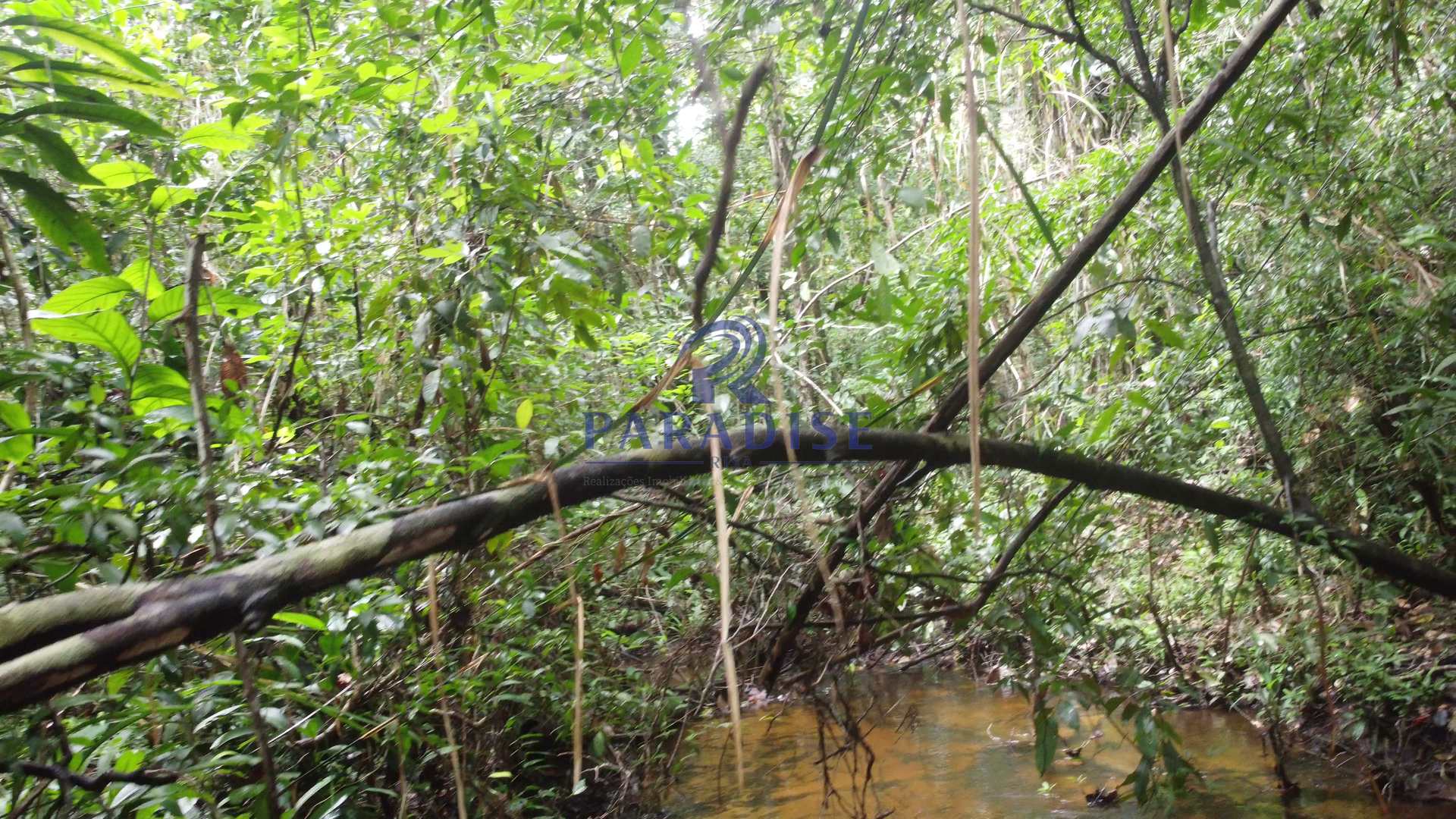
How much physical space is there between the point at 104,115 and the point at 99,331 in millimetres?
433

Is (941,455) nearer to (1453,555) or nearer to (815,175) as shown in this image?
(815,175)

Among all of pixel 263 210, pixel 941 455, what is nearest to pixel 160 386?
pixel 263 210

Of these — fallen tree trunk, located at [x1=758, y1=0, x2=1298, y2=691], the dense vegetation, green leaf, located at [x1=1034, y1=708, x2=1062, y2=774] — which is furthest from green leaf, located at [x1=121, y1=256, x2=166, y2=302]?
green leaf, located at [x1=1034, y1=708, x2=1062, y2=774]

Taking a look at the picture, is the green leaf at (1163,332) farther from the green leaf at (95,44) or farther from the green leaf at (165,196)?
the green leaf at (165,196)

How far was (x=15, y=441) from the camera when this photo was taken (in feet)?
4.50

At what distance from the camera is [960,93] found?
8.09 ft

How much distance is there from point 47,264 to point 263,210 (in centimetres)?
59

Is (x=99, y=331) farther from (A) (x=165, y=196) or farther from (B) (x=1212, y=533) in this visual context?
(B) (x=1212, y=533)

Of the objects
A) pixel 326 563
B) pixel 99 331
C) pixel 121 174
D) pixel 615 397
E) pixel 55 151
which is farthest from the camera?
pixel 615 397

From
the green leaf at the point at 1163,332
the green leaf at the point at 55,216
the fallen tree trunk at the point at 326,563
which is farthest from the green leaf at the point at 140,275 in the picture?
the green leaf at the point at 1163,332

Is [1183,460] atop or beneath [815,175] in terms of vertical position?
beneath

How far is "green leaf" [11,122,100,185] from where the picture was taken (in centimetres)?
94

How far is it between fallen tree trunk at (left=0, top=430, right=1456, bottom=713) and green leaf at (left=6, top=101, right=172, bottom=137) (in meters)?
0.51

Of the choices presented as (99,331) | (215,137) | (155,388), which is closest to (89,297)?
(99,331)
